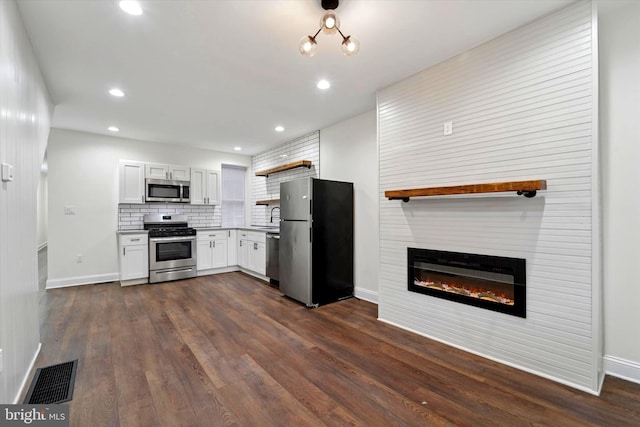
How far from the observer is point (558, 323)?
2.04 m

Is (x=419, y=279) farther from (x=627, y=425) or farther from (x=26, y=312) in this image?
(x=26, y=312)

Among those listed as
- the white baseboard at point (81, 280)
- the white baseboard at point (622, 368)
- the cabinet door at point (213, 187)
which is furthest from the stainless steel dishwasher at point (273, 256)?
the white baseboard at point (622, 368)

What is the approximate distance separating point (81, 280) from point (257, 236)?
10.3 ft

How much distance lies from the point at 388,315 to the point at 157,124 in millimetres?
4478

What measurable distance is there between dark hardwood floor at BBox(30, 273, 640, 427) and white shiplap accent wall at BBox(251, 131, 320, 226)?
2.72 metres

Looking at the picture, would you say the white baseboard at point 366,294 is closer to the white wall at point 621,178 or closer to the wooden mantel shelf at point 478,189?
the wooden mantel shelf at point 478,189

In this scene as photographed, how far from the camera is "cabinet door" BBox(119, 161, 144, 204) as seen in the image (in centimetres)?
501

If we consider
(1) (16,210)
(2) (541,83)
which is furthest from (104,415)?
(2) (541,83)

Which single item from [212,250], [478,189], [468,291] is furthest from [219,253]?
[478,189]

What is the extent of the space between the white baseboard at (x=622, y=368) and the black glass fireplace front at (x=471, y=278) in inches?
27.4

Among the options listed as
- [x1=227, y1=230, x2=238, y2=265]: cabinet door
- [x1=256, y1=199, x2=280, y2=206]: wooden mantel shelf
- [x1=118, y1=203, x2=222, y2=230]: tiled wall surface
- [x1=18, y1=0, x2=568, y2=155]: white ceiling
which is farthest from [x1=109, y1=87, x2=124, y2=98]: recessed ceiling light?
[x1=227, y1=230, x2=238, y2=265]: cabinet door

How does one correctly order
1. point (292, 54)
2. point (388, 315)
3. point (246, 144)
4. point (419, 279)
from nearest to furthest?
point (292, 54)
point (419, 279)
point (388, 315)
point (246, 144)

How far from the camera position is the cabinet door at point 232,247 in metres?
5.97

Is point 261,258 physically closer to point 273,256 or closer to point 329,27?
point 273,256
